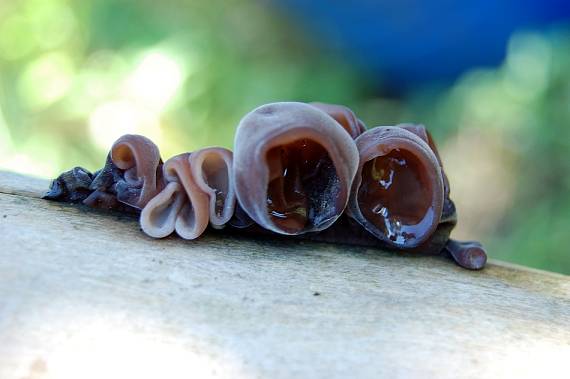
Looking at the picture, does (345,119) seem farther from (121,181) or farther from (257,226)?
(121,181)

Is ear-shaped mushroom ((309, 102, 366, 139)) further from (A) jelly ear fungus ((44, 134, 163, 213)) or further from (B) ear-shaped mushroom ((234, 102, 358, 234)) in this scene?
(A) jelly ear fungus ((44, 134, 163, 213))

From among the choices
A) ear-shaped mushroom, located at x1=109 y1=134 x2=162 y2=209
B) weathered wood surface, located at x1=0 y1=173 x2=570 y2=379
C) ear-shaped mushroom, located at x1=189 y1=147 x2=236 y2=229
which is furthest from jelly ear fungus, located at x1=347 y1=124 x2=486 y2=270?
ear-shaped mushroom, located at x1=109 y1=134 x2=162 y2=209

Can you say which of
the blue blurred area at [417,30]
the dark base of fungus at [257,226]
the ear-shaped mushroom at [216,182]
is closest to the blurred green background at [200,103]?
the blue blurred area at [417,30]

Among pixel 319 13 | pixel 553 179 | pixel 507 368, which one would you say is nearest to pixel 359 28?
pixel 319 13

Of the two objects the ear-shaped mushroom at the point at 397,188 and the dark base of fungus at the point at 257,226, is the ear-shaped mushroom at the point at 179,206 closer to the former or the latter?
the dark base of fungus at the point at 257,226

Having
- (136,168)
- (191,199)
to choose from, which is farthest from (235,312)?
(136,168)
